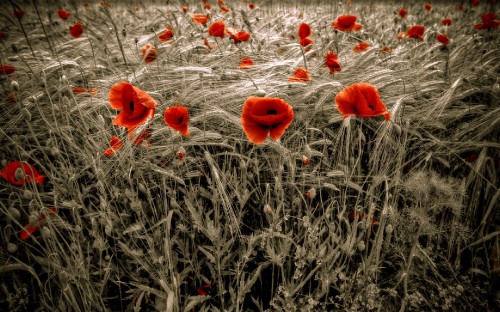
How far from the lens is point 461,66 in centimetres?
197

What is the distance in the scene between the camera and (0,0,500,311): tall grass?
2.97ft

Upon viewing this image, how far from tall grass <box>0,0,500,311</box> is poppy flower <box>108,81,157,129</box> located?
0.15 metres

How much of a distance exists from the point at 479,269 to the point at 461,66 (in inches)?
59.6

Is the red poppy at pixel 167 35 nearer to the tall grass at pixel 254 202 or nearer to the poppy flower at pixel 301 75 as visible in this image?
the tall grass at pixel 254 202

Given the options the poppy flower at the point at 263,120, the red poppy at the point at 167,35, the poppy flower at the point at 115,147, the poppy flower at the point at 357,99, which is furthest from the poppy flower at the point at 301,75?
the red poppy at the point at 167,35

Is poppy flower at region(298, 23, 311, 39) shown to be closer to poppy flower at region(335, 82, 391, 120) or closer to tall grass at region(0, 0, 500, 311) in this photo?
tall grass at region(0, 0, 500, 311)

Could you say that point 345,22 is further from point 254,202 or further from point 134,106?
point 134,106

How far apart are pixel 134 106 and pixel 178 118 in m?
0.16

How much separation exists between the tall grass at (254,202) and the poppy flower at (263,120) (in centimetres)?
16

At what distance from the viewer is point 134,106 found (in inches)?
37.5

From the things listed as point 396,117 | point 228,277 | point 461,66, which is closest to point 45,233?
point 228,277

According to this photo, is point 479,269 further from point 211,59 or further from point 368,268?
point 211,59

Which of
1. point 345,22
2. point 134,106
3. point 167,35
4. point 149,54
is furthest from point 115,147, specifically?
point 345,22

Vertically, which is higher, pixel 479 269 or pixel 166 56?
pixel 166 56
